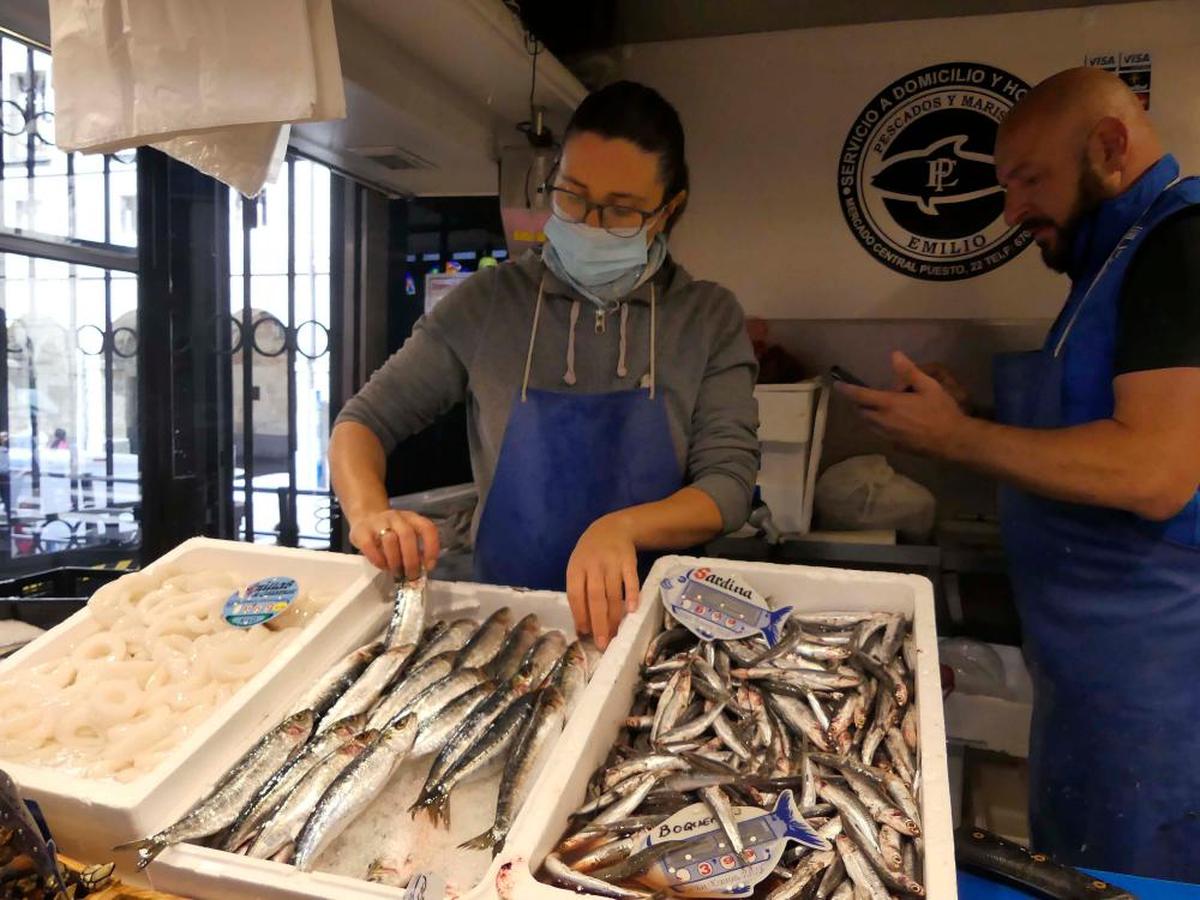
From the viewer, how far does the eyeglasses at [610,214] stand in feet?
6.50

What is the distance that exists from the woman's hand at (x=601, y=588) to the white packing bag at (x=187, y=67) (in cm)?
96

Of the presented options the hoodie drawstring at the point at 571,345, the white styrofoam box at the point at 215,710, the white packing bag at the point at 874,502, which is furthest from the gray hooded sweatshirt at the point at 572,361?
the white packing bag at the point at 874,502

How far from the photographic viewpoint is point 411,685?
1.41m

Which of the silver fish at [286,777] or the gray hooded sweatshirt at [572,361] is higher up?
the gray hooded sweatshirt at [572,361]

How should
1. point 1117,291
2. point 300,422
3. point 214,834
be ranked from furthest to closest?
point 300,422 < point 1117,291 < point 214,834

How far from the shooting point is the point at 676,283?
2.15 metres

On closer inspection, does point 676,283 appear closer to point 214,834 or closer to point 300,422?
point 214,834

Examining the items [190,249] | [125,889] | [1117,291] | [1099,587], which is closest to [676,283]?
[1117,291]

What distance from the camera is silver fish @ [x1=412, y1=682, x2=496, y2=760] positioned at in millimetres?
1272

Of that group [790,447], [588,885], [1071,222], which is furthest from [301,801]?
[790,447]

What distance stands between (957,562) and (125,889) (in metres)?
3.23

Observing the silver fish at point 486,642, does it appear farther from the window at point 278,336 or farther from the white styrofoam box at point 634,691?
the window at point 278,336

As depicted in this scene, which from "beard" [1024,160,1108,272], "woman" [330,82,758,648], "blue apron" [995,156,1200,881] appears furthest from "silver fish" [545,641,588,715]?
"beard" [1024,160,1108,272]

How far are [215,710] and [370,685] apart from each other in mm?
238
